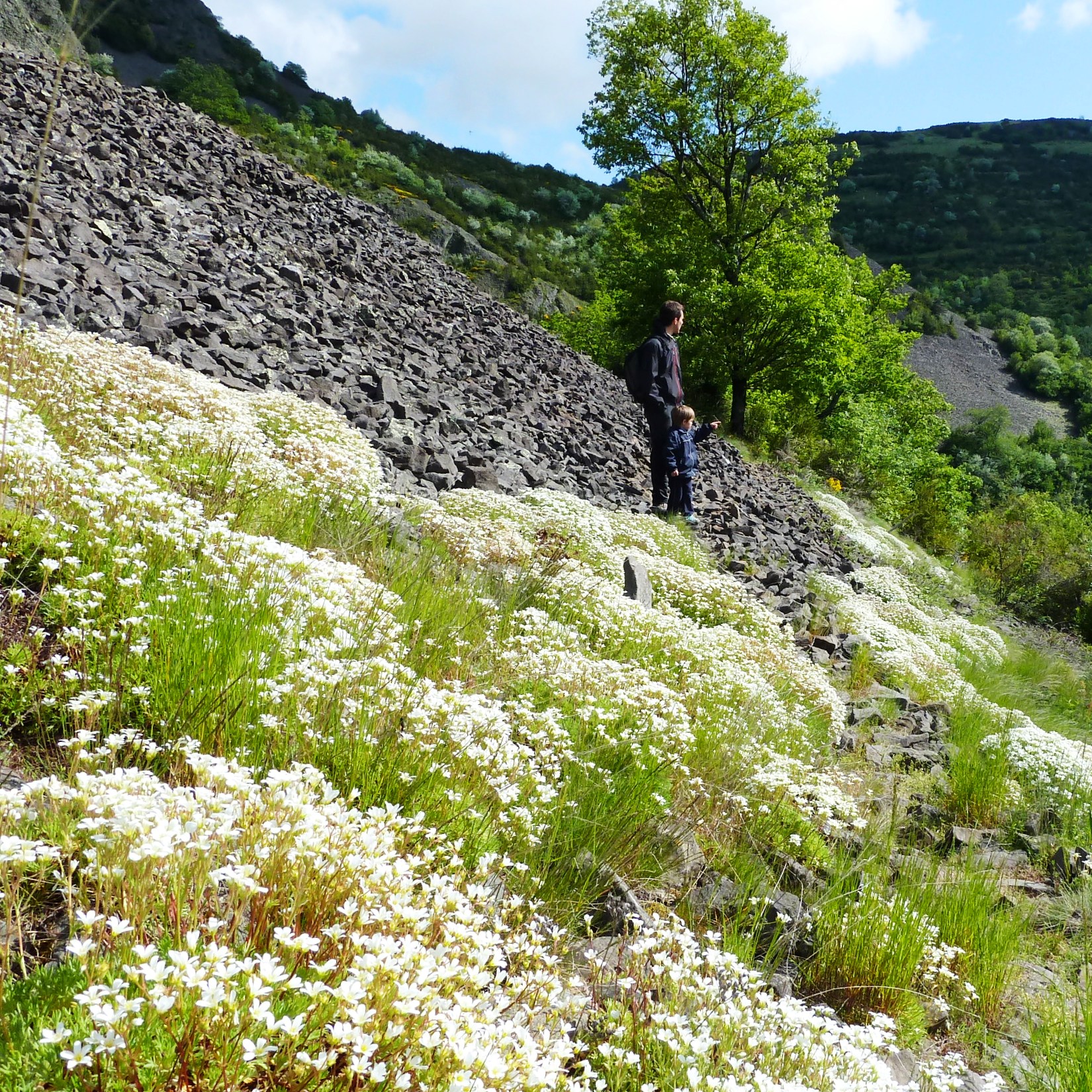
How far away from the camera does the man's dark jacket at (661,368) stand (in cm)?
1223

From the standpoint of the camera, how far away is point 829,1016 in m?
3.26

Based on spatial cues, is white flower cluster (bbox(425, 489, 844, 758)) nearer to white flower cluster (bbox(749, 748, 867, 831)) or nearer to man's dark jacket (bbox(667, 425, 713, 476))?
white flower cluster (bbox(749, 748, 867, 831))

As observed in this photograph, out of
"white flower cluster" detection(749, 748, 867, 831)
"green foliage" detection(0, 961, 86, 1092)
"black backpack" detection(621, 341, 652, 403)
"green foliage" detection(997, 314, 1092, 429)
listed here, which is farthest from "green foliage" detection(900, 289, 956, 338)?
"green foliage" detection(0, 961, 86, 1092)

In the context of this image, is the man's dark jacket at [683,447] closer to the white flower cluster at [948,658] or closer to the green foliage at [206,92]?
the white flower cluster at [948,658]

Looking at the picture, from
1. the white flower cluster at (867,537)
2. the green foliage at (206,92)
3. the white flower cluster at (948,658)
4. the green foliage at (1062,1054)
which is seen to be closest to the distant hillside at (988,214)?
the green foliage at (206,92)

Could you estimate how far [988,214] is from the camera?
392 feet

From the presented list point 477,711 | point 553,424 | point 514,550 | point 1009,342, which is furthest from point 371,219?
point 1009,342

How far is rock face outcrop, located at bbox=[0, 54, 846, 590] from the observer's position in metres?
10.2

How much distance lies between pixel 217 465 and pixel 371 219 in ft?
63.9

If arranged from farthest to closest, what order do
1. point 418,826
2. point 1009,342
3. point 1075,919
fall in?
point 1009,342 < point 1075,919 < point 418,826

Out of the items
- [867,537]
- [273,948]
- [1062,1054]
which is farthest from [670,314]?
[273,948]

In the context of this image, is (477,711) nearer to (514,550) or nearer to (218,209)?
(514,550)

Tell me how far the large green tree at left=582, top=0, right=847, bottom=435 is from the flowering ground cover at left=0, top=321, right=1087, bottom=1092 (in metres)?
21.9

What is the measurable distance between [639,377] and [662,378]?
0.38 metres
